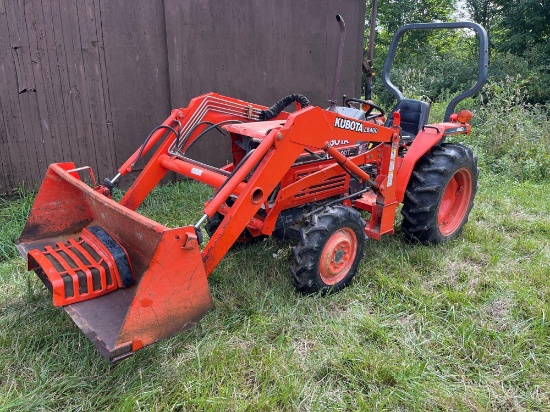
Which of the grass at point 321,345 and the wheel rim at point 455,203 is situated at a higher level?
the wheel rim at point 455,203

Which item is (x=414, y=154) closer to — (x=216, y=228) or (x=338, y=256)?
(x=338, y=256)

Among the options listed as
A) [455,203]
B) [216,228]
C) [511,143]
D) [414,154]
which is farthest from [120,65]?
[511,143]

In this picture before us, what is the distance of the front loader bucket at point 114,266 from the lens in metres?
2.22

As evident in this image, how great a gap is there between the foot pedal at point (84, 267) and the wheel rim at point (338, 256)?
1.22 meters

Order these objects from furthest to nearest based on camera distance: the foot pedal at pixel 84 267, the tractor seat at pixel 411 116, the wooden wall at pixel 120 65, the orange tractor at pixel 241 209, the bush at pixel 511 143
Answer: the bush at pixel 511 143 → the wooden wall at pixel 120 65 → the tractor seat at pixel 411 116 → the foot pedal at pixel 84 267 → the orange tractor at pixel 241 209

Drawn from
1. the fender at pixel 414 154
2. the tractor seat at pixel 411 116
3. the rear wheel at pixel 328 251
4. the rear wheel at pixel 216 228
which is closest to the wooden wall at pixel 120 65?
the rear wheel at pixel 216 228

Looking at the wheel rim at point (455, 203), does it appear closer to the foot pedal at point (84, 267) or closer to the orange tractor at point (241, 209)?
the orange tractor at point (241, 209)

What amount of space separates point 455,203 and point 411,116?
34.9 inches

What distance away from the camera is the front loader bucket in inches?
87.6

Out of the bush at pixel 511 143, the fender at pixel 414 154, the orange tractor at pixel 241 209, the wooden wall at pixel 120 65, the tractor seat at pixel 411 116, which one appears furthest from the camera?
the bush at pixel 511 143

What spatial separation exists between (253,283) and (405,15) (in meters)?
16.9

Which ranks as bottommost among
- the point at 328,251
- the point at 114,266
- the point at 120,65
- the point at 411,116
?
the point at 328,251

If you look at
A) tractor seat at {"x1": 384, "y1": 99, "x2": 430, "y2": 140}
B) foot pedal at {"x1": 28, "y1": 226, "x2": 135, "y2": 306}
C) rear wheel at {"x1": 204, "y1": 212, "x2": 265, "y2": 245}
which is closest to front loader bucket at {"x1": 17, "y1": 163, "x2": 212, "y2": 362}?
foot pedal at {"x1": 28, "y1": 226, "x2": 135, "y2": 306}

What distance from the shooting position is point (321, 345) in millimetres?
2695
